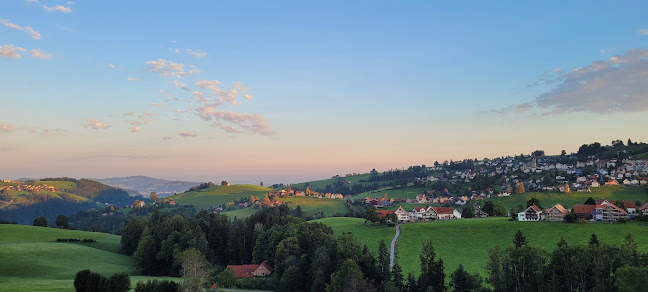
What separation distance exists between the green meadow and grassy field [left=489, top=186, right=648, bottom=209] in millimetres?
54975

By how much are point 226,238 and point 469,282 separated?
70669 mm

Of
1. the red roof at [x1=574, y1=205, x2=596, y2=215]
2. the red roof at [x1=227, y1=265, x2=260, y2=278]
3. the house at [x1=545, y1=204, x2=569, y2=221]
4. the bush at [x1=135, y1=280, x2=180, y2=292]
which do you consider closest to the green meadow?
the house at [x1=545, y1=204, x2=569, y2=221]

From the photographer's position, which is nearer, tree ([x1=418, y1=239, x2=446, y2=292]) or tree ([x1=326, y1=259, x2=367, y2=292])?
tree ([x1=326, y1=259, x2=367, y2=292])

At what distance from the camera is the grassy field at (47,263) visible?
6132 centimetres

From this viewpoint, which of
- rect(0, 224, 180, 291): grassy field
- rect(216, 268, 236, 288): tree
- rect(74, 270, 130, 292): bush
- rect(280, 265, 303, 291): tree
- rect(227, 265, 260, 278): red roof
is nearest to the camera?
rect(74, 270, 130, 292): bush

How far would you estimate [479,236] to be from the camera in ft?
297

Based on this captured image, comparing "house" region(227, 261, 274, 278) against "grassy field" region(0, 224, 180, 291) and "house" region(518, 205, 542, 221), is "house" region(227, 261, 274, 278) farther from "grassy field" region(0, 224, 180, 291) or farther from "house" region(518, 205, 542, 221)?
"house" region(518, 205, 542, 221)

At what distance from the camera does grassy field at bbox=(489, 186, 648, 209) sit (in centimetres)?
14275

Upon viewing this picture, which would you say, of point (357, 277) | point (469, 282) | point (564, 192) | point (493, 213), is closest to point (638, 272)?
point (469, 282)

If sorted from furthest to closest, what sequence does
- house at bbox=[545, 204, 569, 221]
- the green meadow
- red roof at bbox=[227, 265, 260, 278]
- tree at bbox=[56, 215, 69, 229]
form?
tree at bbox=[56, 215, 69, 229], house at bbox=[545, 204, 569, 221], red roof at bbox=[227, 265, 260, 278], the green meadow

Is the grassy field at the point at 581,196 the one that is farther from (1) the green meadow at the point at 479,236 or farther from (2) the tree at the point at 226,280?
(2) the tree at the point at 226,280

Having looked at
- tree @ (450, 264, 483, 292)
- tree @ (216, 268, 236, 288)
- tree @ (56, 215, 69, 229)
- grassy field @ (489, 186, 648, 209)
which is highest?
grassy field @ (489, 186, 648, 209)

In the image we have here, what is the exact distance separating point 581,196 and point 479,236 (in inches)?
3176

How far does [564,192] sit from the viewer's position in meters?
157
